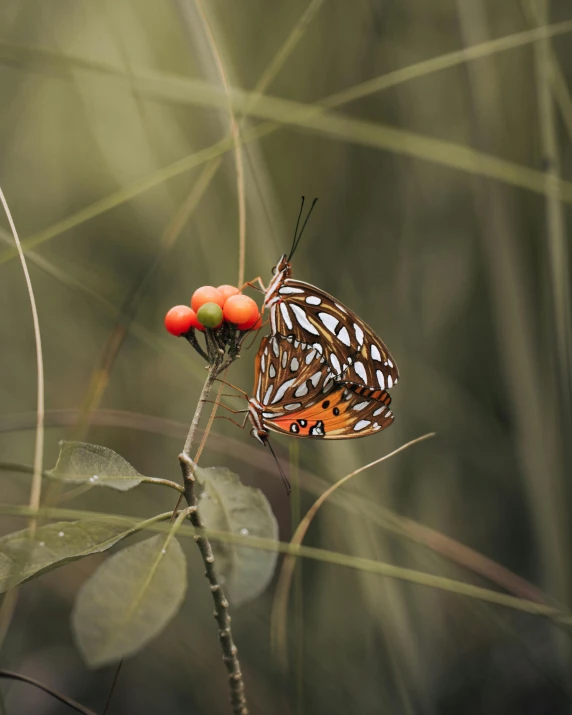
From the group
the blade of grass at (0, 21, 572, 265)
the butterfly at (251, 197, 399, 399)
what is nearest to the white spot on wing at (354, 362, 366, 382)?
the butterfly at (251, 197, 399, 399)

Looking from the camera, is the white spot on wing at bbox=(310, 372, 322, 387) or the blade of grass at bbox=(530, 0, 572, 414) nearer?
the white spot on wing at bbox=(310, 372, 322, 387)

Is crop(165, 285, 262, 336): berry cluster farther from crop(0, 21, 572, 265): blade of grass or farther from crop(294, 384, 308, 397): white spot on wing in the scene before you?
crop(0, 21, 572, 265): blade of grass

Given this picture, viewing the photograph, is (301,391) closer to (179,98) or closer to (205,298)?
(205,298)

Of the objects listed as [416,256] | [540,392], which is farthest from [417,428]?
[416,256]

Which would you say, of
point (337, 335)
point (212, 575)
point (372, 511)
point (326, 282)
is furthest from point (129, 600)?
point (326, 282)

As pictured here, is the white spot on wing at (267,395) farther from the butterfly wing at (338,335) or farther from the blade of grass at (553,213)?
the blade of grass at (553,213)

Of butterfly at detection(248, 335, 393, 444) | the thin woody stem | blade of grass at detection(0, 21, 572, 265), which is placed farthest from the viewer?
blade of grass at detection(0, 21, 572, 265)

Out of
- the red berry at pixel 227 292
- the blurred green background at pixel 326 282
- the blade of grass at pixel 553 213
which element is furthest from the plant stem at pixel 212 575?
the blade of grass at pixel 553 213
